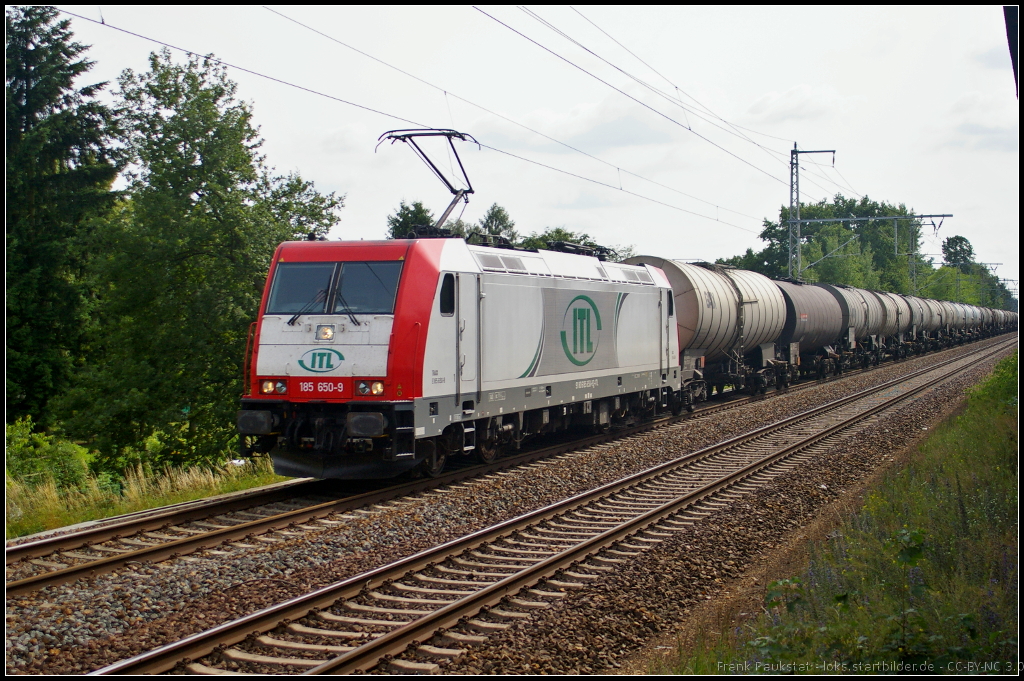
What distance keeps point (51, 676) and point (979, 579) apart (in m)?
6.92

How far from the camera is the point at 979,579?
6.73 m

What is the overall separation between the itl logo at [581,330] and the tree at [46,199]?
75.0 ft

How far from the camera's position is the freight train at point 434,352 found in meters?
10.9

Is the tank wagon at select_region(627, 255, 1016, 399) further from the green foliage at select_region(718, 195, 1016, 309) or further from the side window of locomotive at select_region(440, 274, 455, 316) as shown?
the side window of locomotive at select_region(440, 274, 455, 316)

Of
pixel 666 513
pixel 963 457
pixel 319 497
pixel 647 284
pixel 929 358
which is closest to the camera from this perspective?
pixel 666 513

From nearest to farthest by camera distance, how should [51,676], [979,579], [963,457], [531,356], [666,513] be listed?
[51,676], [979,579], [666,513], [963,457], [531,356]

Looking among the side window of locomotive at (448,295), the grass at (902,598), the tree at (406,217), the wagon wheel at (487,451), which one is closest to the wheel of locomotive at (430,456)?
the wagon wheel at (487,451)

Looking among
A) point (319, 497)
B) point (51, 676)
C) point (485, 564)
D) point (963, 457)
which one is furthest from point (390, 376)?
point (963, 457)

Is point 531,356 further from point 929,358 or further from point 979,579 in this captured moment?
point 929,358

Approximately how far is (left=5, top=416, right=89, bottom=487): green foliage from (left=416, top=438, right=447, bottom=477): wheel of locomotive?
56.1 ft

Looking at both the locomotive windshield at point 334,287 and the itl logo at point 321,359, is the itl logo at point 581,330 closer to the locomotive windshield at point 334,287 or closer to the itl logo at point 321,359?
the locomotive windshield at point 334,287

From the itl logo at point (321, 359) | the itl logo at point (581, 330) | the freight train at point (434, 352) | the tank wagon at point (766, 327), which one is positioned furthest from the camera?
the tank wagon at point (766, 327)

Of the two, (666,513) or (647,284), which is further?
(647,284)

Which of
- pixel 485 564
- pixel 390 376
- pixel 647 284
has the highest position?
pixel 647 284
